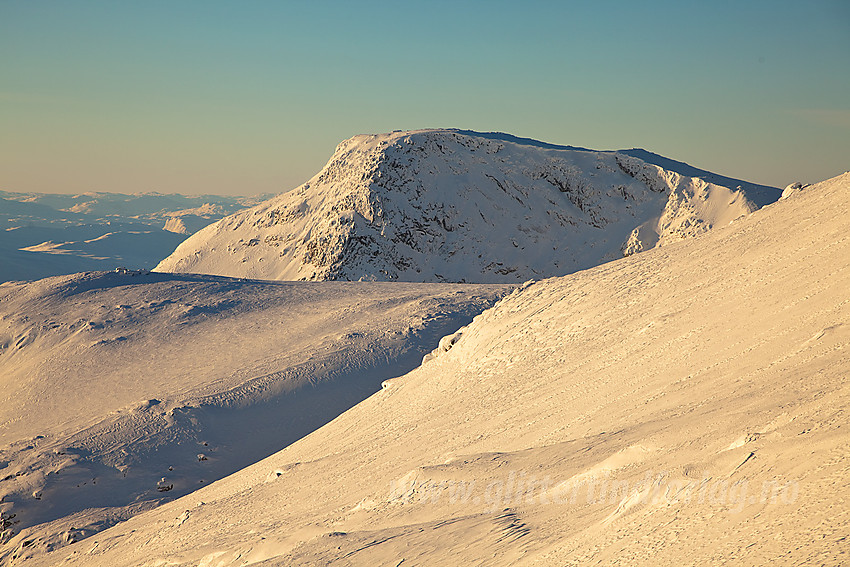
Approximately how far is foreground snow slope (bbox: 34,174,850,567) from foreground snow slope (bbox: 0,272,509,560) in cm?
285

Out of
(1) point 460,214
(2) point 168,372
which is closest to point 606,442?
(2) point 168,372

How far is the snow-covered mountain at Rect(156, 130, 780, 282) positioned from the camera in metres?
52.3

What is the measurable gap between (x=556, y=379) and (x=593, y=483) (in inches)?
194

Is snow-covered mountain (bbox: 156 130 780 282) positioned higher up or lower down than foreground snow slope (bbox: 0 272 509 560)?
higher up

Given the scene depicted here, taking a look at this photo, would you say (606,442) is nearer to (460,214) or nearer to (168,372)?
(168,372)

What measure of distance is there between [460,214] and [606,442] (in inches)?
1953

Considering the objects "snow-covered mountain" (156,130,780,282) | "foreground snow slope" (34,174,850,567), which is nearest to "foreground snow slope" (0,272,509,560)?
"foreground snow slope" (34,174,850,567)

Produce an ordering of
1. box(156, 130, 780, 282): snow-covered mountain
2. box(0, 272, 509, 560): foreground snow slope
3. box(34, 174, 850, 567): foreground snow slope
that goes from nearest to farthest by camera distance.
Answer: box(34, 174, 850, 567): foreground snow slope
box(0, 272, 509, 560): foreground snow slope
box(156, 130, 780, 282): snow-covered mountain

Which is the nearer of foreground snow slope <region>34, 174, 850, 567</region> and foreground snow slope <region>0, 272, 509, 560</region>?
foreground snow slope <region>34, 174, 850, 567</region>

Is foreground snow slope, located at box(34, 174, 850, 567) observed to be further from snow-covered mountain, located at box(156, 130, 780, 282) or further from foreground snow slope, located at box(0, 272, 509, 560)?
snow-covered mountain, located at box(156, 130, 780, 282)

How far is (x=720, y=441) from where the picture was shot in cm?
596

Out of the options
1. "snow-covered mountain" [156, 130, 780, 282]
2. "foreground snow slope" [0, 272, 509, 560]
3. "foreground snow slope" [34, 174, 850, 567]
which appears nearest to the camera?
"foreground snow slope" [34, 174, 850, 567]

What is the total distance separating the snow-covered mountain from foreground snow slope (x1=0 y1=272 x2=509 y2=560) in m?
21.2

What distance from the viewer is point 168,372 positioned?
71.3 ft
